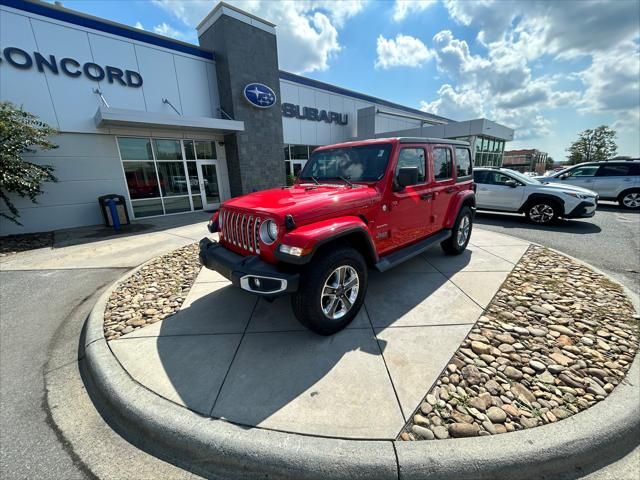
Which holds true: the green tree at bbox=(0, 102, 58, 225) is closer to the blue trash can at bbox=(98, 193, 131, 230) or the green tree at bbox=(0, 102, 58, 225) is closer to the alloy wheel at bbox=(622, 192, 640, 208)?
the blue trash can at bbox=(98, 193, 131, 230)

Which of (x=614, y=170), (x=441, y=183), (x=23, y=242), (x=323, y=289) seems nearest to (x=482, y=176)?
(x=441, y=183)

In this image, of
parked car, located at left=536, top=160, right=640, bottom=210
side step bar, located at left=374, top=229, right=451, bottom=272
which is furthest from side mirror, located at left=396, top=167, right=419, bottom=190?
parked car, located at left=536, top=160, right=640, bottom=210

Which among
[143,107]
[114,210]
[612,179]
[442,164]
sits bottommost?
[114,210]

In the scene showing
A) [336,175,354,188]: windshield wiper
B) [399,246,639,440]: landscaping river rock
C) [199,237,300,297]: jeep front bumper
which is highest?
[336,175,354,188]: windshield wiper

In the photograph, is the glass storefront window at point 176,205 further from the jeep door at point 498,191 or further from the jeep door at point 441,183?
the jeep door at point 498,191

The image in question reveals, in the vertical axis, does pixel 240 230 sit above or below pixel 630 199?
above

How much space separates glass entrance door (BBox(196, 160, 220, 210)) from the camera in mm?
12188

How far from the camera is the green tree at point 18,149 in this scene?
7.14 metres

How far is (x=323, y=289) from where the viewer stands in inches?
105

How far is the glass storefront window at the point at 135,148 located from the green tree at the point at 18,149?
214 centimetres

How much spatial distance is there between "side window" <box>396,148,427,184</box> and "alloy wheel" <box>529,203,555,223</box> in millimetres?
6172

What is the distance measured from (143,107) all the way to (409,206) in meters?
11.1

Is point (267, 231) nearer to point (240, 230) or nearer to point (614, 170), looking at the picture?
point (240, 230)

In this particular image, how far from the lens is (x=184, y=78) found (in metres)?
11.1
